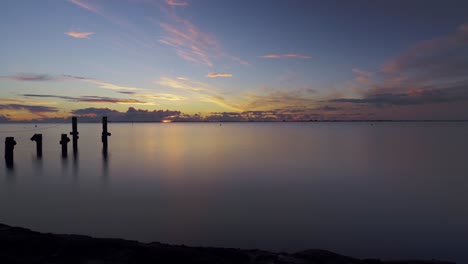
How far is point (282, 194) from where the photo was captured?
14961 millimetres

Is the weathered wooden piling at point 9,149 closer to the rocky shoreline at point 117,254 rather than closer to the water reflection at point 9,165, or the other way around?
the water reflection at point 9,165

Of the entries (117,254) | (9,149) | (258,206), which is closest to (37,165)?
(9,149)

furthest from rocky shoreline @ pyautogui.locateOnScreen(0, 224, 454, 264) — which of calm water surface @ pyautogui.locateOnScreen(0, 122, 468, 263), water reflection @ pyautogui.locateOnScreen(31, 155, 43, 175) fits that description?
water reflection @ pyautogui.locateOnScreen(31, 155, 43, 175)

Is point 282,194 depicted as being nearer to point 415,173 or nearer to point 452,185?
point 452,185

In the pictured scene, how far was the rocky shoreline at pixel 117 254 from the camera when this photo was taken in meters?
5.86

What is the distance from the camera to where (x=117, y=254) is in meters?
6.09

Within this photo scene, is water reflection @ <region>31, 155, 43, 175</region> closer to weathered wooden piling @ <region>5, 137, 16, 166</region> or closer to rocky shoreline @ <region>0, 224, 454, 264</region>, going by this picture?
weathered wooden piling @ <region>5, 137, 16, 166</region>

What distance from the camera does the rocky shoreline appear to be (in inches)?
231

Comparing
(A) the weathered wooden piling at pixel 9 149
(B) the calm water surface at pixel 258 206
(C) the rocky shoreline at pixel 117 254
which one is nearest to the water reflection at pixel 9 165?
(A) the weathered wooden piling at pixel 9 149

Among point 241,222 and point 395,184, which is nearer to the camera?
point 241,222

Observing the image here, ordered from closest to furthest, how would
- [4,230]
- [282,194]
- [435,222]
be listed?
1. [4,230]
2. [435,222]
3. [282,194]

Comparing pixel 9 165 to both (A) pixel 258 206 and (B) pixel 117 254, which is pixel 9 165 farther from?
(B) pixel 117 254

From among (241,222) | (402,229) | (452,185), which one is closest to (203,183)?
(241,222)

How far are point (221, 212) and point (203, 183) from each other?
249 inches
